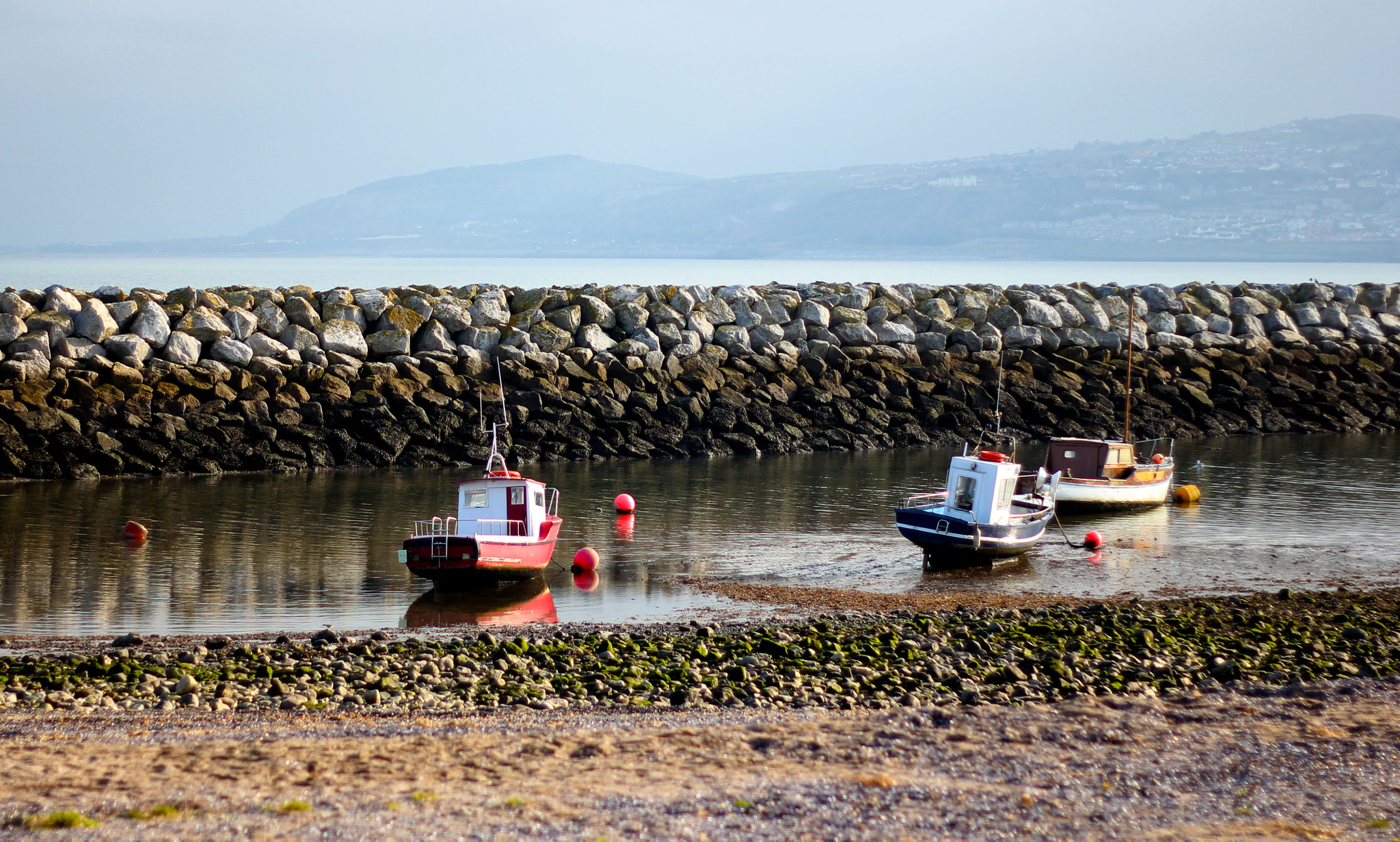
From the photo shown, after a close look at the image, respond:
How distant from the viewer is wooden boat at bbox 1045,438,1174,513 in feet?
81.1

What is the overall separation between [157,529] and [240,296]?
1185 cm

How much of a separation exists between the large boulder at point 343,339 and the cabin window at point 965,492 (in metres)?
16.1

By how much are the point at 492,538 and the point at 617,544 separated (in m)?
3.88

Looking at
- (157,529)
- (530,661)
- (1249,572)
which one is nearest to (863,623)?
(530,661)

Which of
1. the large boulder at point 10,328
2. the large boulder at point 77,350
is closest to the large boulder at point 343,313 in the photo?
the large boulder at point 77,350

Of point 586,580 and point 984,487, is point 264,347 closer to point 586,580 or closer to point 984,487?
point 586,580

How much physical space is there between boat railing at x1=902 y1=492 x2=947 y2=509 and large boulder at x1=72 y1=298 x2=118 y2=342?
725 inches

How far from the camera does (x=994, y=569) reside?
19094 millimetres

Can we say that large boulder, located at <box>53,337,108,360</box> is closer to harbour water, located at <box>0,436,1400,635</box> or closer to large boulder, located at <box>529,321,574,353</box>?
harbour water, located at <box>0,436,1400,635</box>

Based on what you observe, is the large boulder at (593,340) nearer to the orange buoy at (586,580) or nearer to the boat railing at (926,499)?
the boat railing at (926,499)

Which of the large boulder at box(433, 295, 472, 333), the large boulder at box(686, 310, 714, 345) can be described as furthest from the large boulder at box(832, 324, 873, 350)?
the large boulder at box(433, 295, 472, 333)

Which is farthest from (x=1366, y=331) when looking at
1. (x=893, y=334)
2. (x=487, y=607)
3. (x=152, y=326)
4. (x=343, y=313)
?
(x=152, y=326)

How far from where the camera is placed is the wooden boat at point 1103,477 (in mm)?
→ 24719

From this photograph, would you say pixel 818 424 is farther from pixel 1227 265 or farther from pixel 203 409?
pixel 1227 265
